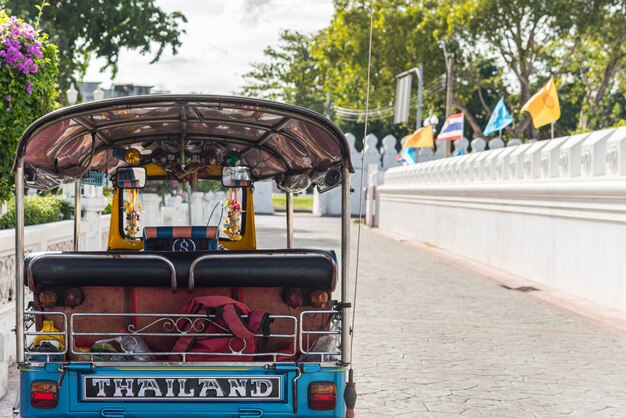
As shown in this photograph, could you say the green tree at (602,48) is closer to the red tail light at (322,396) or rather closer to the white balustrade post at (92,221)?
the white balustrade post at (92,221)

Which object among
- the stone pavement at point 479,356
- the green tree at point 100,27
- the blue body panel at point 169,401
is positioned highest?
the green tree at point 100,27

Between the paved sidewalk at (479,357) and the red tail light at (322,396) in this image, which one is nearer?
the red tail light at (322,396)

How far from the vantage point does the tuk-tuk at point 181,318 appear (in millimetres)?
5086

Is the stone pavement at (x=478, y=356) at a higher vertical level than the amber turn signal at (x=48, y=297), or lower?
lower

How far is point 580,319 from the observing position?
490 inches

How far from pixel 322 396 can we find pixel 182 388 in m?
0.75

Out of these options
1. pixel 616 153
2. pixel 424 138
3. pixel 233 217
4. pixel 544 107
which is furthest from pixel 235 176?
pixel 424 138

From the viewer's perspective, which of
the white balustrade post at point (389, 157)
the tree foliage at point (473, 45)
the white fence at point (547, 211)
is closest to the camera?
the white fence at point (547, 211)

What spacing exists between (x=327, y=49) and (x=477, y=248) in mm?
29130

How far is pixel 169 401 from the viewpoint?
509 centimetres

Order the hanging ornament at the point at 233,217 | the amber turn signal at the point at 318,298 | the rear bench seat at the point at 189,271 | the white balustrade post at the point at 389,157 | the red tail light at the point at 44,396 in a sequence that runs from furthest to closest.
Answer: the white balustrade post at the point at 389,157
the hanging ornament at the point at 233,217
the amber turn signal at the point at 318,298
the rear bench seat at the point at 189,271
the red tail light at the point at 44,396

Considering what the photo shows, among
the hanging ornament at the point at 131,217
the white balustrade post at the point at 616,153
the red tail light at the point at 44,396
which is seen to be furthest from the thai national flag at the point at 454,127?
the red tail light at the point at 44,396

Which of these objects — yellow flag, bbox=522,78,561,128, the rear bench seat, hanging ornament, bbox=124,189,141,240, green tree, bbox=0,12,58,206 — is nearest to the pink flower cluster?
green tree, bbox=0,12,58,206

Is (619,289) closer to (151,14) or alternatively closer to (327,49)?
(151,14)
